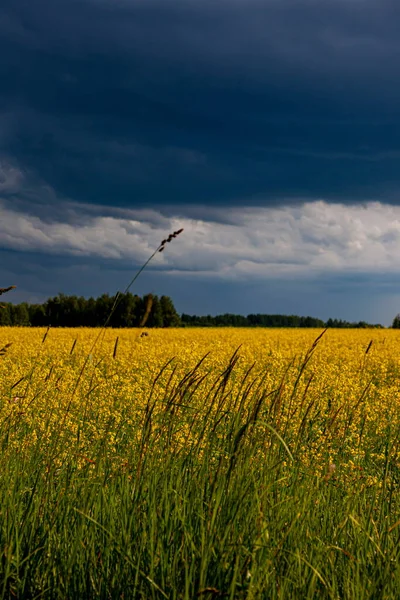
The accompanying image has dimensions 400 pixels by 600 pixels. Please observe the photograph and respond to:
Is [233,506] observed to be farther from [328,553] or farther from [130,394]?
[130,394]

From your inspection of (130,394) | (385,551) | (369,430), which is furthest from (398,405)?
(385,551)

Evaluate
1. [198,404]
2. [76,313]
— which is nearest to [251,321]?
[76,313]

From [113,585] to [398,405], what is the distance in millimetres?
6377

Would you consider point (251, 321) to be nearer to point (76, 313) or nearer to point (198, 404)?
point (76, 313)

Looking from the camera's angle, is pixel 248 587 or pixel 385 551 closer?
pixel 248 587

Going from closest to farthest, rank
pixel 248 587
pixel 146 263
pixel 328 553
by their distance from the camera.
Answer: pixel 248 587, pixel 328 553, pixel 146 263

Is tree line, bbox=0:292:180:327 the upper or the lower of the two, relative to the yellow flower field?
upper

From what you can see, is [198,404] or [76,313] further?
[76,313]

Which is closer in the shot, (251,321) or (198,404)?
(198,404)

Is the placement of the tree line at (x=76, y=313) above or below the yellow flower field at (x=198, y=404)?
above

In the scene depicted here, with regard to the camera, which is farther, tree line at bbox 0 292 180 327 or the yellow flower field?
tree line at bbox 0 292 180 327

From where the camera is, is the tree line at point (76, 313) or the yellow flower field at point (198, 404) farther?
the tree line at point (76, 313)

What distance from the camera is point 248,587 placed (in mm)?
2086

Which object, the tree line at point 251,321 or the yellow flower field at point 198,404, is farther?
the tree line at point 251,321
